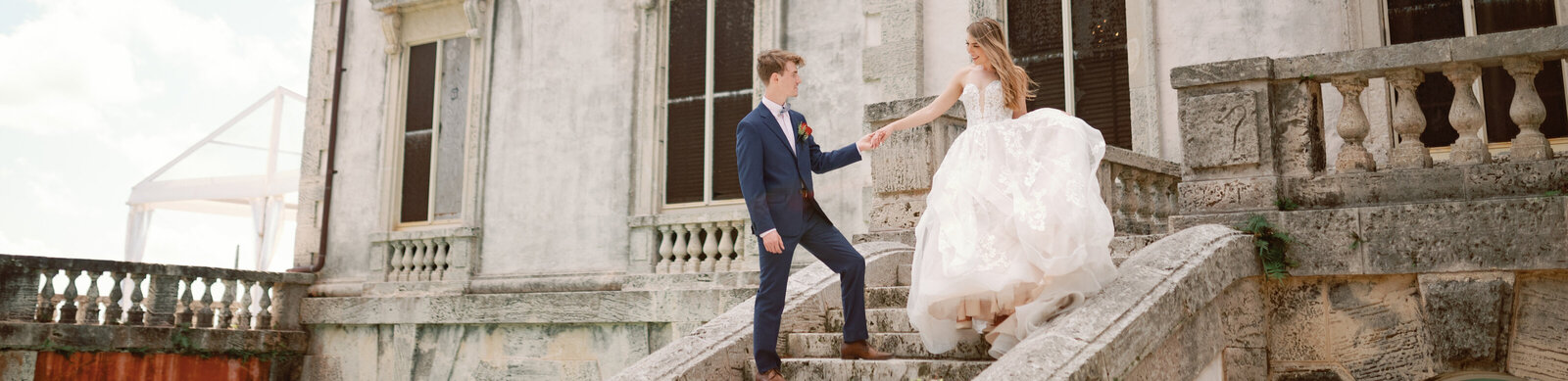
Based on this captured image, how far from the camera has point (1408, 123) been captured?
526 centimetres

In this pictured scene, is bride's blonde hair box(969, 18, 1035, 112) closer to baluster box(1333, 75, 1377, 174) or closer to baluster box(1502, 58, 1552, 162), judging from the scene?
baluster box(1333, 75, 1377, 174)

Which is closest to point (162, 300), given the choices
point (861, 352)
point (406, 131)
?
point (406, 131)

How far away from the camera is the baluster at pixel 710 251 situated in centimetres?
965

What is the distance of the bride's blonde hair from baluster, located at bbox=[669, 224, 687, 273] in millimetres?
5278

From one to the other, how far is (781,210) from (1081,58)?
4.75 m

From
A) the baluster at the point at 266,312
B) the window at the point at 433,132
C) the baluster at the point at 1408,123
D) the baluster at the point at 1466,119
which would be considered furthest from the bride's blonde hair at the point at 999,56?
the baluster at the point at 266,312

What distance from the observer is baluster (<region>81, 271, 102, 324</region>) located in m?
9.89

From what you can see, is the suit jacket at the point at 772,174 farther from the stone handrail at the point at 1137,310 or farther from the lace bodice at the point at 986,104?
the stone handrail at the point at 1137,310

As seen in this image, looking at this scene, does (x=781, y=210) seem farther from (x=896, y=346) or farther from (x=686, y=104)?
(x=686, y=104)

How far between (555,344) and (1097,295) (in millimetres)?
6364

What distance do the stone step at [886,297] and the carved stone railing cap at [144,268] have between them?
23.8ft

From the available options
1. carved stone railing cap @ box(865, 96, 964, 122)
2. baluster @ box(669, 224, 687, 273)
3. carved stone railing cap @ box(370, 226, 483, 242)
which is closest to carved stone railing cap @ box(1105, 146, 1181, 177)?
carved stone railing cap @ box(865, 96, 964, 122)

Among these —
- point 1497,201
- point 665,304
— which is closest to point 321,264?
point 665,304

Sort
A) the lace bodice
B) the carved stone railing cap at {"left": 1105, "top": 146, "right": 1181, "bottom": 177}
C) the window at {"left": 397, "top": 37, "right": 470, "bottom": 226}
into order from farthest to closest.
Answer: the window at {"left": 397, "top": 37, "right": 470, "bottom": 226} < the carved stone railing cap at {"left": 1105, "top": 146, "right": 1181, "bottom": 177} < the lace bodice
